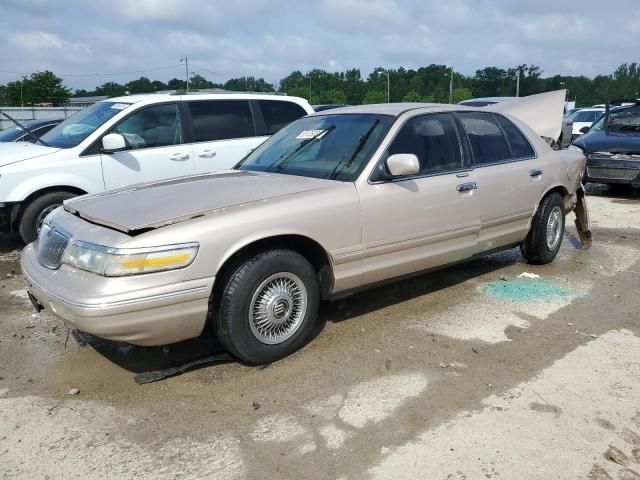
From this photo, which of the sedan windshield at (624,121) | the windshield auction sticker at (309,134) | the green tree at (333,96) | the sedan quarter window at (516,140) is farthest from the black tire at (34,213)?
the green tree at (333,96)

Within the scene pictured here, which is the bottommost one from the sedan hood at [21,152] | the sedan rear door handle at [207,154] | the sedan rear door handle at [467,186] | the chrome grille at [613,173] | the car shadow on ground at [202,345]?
the car shadow on ground at [202,345]

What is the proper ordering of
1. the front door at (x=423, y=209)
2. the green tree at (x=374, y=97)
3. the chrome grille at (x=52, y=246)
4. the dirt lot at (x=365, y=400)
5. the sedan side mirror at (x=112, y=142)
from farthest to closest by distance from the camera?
the green tree at (x=374, y=97) → the sedan side mirror at (x=112, y=142) → the front door at (x=423, y=209) → the chrome grille at (x=52, y=246) → the dirt lot at (x=365, y=400)

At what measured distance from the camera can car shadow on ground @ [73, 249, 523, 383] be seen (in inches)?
150

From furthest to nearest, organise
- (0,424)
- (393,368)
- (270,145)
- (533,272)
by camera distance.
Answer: (533,272)
(270,145)
(393,368)
(0,424)

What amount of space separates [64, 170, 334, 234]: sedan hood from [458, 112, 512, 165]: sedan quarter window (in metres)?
1.63

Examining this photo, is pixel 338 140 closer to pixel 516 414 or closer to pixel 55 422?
pixel 516 414

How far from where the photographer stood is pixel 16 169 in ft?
20.4

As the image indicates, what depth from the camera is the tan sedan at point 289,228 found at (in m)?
3.25

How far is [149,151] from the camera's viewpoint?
6805 millimetres

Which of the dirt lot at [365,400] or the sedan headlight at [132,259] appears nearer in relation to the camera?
the dirt lot at [365,400]

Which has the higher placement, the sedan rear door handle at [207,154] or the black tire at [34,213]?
the sedan rear door handle at [207,154]

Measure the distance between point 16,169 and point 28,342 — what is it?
107 inches

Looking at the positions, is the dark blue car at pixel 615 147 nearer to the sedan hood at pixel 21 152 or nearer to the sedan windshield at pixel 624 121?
the sedan windshield at pixel 624 121

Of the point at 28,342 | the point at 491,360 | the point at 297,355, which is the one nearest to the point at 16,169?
the point at 28,342
